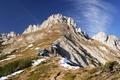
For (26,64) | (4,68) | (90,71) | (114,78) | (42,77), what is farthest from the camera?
(4,68)

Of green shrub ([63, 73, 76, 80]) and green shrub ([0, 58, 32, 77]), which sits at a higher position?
green shrub ([0, 58, 32, 77])

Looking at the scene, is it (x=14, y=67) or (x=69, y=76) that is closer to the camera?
(x=69, y=76)

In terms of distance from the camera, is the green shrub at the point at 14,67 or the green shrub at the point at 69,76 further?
the green shrub at the point at 14,67

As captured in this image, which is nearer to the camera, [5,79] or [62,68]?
[62,68]

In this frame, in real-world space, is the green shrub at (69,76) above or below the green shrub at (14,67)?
below

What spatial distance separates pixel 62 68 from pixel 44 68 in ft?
43.9

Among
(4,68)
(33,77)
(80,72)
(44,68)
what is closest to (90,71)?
(80,72)

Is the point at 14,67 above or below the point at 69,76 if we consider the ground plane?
above

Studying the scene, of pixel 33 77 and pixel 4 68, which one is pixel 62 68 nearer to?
pixel 33 77

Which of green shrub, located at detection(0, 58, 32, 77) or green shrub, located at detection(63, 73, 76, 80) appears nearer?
green shrub, located at detection(63, 73, 76, 80)

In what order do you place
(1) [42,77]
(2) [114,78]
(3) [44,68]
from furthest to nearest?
(3) [44,68] < (1) [42,77] < (2) [114,78]

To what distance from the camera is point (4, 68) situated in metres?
196

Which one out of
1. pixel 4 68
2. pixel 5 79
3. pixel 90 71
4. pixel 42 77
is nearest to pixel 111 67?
pixel 90 71

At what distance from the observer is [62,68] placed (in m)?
128
